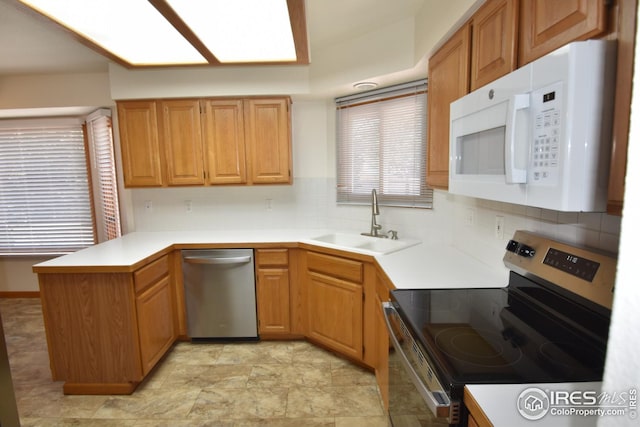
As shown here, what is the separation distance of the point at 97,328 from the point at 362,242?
1987 mm

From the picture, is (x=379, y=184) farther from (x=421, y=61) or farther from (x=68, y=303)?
(x=68, y=303)

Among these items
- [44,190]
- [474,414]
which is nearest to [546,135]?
[474,414]

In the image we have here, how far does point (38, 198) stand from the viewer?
3607mm

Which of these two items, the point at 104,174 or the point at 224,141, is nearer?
the point at 224,141

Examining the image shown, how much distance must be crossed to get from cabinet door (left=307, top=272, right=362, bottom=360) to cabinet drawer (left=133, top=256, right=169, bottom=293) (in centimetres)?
115

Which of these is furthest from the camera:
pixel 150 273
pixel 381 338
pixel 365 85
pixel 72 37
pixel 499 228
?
pixel 365 85

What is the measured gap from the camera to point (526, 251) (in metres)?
1.28

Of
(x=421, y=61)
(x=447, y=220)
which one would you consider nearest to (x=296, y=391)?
(x=447, y=220)

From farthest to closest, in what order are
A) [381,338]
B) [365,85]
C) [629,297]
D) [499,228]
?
[365,85] < [381,338] < [499,228] < [629,297]

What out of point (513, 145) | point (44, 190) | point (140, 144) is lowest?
point (44, 190)

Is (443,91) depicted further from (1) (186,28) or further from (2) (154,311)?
(2) (154,311)

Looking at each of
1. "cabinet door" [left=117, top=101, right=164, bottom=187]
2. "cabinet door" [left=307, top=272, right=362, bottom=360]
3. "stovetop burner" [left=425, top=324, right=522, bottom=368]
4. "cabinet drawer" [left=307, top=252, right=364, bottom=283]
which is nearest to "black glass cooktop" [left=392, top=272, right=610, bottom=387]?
"stovetop burner" [left=425, top=324, right=522, bottom=368]

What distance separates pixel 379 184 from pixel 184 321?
2.06 metres

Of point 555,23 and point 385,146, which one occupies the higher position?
point 555,23
